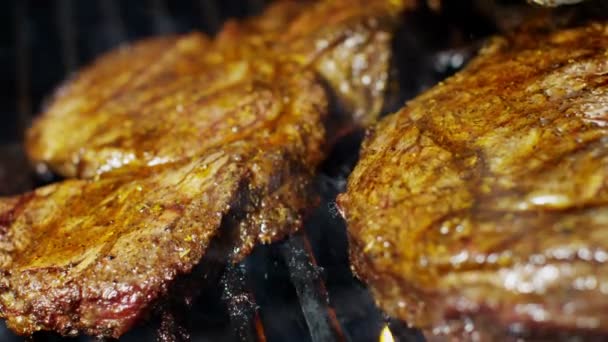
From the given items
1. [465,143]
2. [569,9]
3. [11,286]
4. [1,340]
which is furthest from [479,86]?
[1,340]

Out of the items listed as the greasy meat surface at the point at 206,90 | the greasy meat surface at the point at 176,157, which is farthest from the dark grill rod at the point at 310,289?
the greasy meat surface at the point at 206,90

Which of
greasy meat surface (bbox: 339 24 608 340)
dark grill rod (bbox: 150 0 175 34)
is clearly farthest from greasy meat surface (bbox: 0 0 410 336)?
dark grill rod (bbox: 150 0 175 34)

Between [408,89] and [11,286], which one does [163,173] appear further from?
[408,89]

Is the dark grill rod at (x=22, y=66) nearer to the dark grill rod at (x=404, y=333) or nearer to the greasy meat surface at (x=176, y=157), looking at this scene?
the greasy meat surface at (x=176, y=157)

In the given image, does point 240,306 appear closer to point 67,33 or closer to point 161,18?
point 161,18

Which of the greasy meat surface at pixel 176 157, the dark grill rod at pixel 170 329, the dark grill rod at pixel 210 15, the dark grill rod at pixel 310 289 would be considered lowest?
the dark grill rod at pixel 310 289
